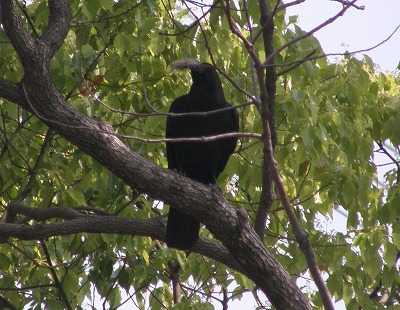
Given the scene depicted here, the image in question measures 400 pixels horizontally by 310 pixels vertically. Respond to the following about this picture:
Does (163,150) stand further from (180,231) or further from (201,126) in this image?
(180,231)

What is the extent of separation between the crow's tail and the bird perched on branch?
45 millimetres

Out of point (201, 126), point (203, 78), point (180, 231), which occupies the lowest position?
point (180, 231)

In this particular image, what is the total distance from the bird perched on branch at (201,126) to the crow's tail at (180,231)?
5 cm

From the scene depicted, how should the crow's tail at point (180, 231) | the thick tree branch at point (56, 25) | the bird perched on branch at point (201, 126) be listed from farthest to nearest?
the bird perched on branch at point (201, 126), the crow's tail at point (180, 231), the thick tree branch at point (56, 25)

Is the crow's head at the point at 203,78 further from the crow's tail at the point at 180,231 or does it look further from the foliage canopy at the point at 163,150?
the crow's tail at the point at 180,231

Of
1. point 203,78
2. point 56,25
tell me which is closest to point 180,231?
point 203,78

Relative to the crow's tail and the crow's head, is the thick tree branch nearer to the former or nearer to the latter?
the crow's head

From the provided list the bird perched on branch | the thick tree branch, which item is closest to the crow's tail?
the bird perched on branch

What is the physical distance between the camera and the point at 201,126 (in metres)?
4.94

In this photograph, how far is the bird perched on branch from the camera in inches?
193

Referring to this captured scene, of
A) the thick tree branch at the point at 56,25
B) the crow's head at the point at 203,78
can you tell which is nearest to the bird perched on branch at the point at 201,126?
the crow's head at the point at 203,78

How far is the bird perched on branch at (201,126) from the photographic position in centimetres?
491

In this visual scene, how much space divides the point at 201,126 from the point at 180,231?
0.77 metres

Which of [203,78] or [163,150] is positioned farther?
[163,150]
